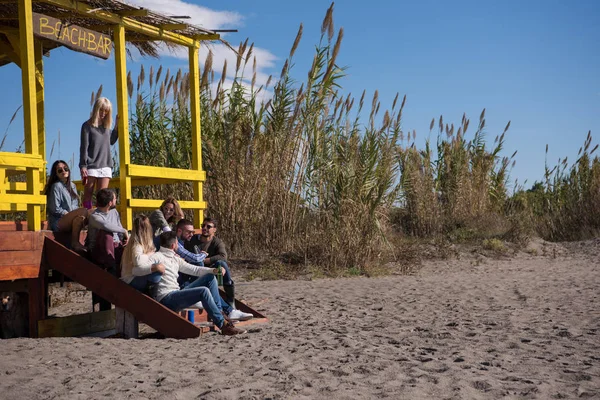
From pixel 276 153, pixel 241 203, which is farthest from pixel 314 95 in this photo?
pixel 241 203

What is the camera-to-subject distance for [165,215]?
25.1 feet

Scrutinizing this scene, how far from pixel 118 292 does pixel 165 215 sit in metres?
1.37

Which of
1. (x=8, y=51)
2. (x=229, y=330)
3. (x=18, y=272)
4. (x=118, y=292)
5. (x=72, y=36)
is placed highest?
(x=8, y=51)

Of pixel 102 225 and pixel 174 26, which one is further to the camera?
pixel 174 26

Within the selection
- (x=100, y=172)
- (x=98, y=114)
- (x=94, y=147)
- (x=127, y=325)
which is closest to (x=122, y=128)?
(x=98, y=114)

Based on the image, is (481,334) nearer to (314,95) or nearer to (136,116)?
(314,95)

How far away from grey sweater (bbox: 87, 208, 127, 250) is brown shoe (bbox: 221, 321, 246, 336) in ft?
4.45

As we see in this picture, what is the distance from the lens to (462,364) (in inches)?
200

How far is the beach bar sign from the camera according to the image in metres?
6.94

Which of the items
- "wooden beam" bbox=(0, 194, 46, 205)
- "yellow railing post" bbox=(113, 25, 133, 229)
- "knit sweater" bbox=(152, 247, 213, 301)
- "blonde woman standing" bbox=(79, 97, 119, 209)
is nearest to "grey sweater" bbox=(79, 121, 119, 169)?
"blonde woman standing" bbox=(79, 97, 119, 209)

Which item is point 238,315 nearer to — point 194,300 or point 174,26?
point 194,300

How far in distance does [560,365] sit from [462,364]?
712 millimetres

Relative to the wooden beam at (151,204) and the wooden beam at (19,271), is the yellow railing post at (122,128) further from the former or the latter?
the wooden beam at (19,271)

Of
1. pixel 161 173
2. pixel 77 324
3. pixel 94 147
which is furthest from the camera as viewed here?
pixel 161 173
